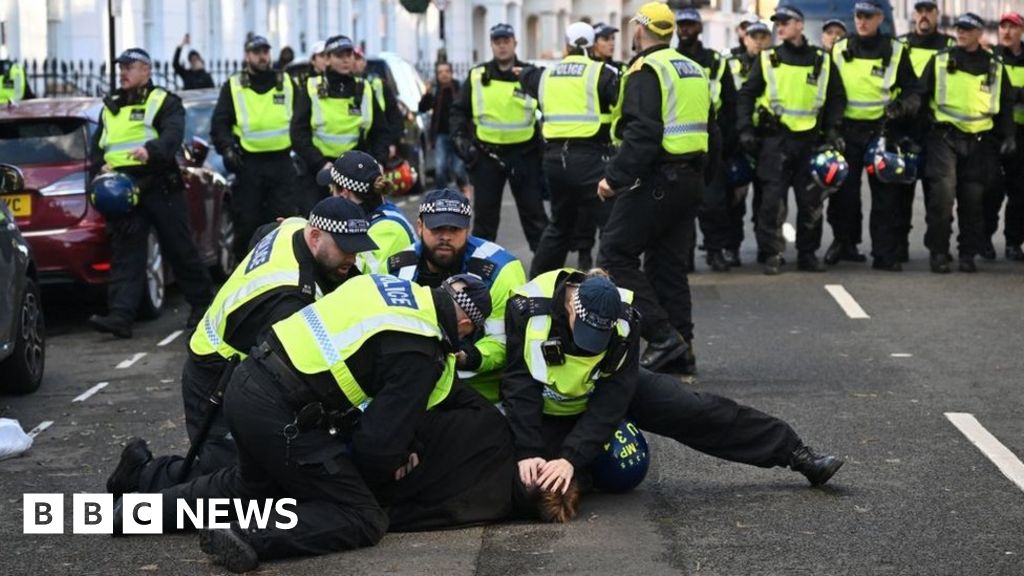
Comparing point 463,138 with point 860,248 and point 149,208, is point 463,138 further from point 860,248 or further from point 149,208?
point 860,248

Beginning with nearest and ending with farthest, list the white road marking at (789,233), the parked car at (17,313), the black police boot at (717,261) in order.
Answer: the parked car at (17,313) < the black police boot at (717,261) < the white road marking at (789,233)

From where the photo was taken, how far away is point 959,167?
17.1 m

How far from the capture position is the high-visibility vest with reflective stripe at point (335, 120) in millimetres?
15453

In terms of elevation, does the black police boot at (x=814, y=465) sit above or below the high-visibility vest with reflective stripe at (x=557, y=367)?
below

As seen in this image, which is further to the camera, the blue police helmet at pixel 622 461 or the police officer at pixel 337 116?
the police officer at pixel 337 116

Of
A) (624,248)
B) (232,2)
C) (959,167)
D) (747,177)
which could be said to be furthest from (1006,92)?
(232,2)

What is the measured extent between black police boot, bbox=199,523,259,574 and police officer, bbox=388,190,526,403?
157cm

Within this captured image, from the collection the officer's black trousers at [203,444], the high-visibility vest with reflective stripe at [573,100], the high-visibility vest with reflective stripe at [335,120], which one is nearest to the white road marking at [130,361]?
the high-visibility vest with reflective stripe at [335,120]

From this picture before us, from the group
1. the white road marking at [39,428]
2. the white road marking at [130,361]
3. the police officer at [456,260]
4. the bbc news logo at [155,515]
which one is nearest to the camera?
the bbc news logo at [155,515]

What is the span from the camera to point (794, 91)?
1656cm

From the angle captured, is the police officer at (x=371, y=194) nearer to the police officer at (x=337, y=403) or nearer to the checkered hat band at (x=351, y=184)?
the checkered hat band at (x=351, y=184)

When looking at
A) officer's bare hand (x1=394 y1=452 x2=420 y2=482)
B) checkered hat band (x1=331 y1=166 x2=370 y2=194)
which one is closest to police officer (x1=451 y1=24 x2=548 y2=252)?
checkered hat band (x1=331 y1=166 x2=370 y2=194)

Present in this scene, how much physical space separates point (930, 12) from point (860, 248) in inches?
102

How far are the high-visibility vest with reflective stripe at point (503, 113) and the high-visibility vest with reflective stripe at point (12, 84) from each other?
28.5 ft
